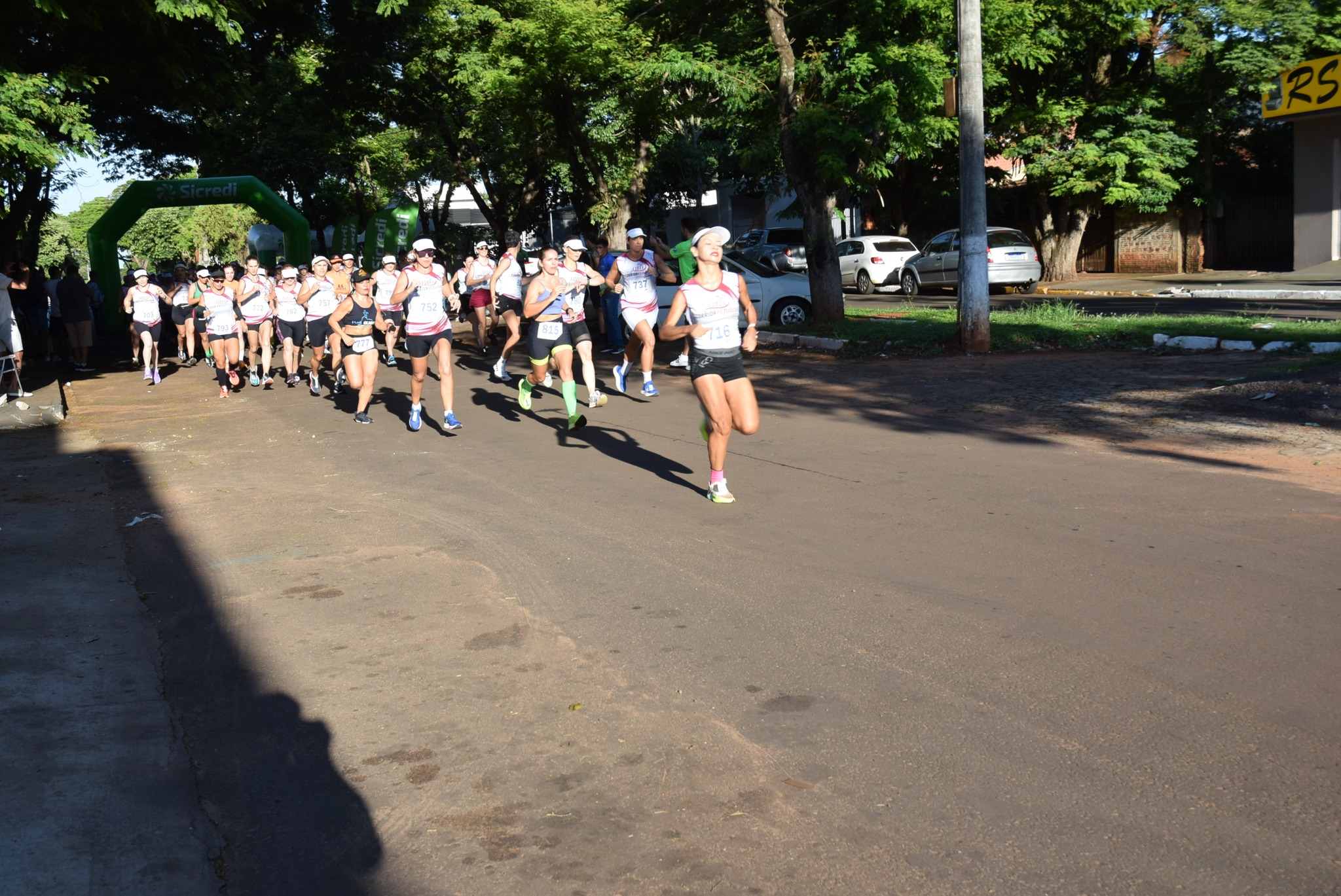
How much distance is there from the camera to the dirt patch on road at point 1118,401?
30.5ft

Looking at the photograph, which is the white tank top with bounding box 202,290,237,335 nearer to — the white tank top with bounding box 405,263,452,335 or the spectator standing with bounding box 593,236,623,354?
the spectator standing with bounding box 593,236,623,354

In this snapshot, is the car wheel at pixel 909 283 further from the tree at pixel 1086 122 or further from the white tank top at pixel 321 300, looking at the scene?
the white tank top at pixel 321 300

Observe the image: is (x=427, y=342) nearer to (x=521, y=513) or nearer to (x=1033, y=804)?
(x=521, y=513)

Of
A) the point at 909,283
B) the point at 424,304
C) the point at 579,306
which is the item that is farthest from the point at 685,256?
the point at 909,283

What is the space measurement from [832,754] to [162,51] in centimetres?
1788

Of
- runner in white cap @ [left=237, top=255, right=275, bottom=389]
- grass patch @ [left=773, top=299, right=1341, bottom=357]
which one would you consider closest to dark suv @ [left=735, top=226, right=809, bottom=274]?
grass patch @ [left=773, top=299, right=1341, bottom=357]

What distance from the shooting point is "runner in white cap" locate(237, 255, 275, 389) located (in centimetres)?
1784

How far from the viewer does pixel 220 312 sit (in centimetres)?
1738

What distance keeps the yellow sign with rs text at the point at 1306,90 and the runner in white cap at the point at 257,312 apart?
72.1ft

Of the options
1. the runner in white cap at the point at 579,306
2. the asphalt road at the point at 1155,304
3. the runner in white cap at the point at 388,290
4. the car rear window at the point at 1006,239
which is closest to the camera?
the runner in white cap at the point at 579,306

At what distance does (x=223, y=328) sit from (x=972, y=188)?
10.5 meters

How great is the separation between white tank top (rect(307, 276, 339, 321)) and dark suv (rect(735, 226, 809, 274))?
17.6 m

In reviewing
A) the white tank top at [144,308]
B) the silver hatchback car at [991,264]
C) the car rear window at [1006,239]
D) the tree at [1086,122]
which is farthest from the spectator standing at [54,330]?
the tree at [1086,122]

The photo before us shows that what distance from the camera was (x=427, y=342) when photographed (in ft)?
40.2
